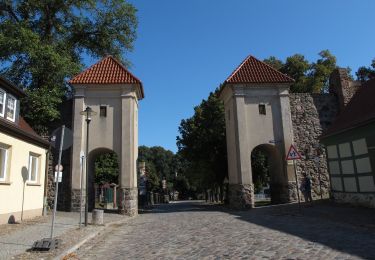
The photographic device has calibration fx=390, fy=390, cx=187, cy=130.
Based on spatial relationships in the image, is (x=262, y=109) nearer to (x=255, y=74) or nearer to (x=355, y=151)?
(x=255, y=74)

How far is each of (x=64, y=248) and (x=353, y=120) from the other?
50.0ft

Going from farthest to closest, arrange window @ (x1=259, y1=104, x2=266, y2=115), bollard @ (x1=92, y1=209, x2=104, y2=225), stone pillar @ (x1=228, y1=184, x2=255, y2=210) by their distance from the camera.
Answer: window @ (x1=259, y1=104, x2=266, y2=115), stone pillar @ (x1=228, y1=184, x2=255, y2=210), bollard @ (x1=92, y1=209, x2=104, y2=225)

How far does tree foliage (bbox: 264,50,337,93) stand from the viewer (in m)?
41.8

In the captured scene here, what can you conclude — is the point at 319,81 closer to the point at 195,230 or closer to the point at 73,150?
the point at 73,150

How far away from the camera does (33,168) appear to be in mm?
18969

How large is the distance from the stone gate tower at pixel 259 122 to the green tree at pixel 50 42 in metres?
11.3

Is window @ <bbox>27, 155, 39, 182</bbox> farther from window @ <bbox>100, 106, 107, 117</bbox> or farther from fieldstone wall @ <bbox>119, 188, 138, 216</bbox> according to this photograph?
window @ <bbox>100, 106, 107, 117</bbox>

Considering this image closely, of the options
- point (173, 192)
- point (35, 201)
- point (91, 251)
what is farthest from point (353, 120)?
point (173, 192)

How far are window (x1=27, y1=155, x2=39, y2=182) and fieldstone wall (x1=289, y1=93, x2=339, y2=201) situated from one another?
1601 centimetres

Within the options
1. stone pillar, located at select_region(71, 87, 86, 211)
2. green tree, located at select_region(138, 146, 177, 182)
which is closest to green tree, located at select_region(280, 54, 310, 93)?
stone pillar, located at select_region(71, 87, 86, 211)

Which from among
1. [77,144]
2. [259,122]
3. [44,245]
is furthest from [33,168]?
[259,122]

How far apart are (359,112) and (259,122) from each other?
22.6 feet

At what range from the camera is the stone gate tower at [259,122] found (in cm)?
2469

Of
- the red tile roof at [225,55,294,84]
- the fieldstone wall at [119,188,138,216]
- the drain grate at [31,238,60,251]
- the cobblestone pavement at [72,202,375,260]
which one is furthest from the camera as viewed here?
the red tile roof at [225,55,294,84]
